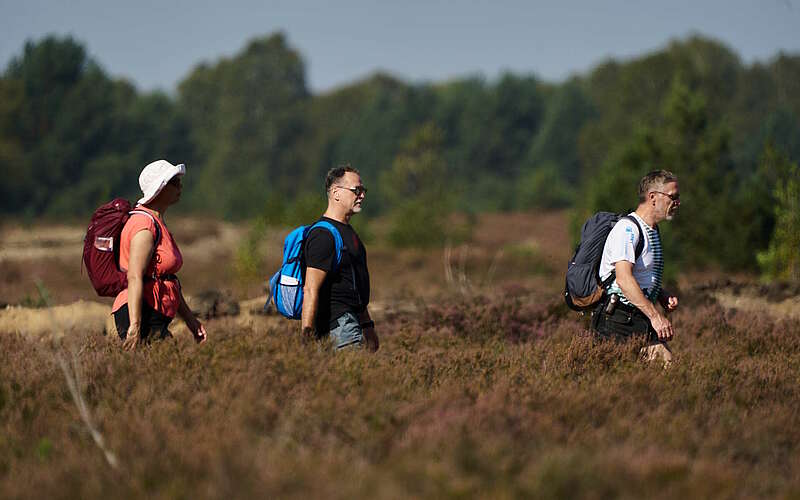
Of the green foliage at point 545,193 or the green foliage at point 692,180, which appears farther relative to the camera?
the green foliage at point 545,193

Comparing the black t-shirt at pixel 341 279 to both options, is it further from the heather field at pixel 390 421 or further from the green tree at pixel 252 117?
the green tree at pixel 252 117

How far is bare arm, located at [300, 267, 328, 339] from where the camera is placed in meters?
5.76

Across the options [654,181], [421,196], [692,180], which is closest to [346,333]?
[654,181]

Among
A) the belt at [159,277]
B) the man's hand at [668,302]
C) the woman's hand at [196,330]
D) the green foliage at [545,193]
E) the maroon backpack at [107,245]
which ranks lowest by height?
the woman's hand at [196,330]

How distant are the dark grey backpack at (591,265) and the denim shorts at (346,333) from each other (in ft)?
5.40

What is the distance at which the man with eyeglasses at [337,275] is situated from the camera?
5.78 meters

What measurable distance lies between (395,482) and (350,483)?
0.60ft

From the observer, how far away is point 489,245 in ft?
124

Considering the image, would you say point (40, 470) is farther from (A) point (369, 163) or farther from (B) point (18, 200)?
(A) point (369, 163)

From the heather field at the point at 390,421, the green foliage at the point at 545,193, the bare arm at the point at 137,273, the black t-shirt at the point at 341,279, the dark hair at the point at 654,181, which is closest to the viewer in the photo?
the heather field at the point at 390,421

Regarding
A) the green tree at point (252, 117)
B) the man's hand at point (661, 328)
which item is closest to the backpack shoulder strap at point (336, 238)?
the man's hand at point (661, 328)

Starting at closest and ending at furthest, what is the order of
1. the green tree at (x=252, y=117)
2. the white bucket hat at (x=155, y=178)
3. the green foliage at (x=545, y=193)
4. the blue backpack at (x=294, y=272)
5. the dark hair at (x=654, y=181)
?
the white bucket hat at (x=155, y=178) < the blue backpack at (x=294, y=272) < the dark hair at (x=654, y=181) < the green foliage at (x=545, y=193) < the green tree at (x=252, y=117)

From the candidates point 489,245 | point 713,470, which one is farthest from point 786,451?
point 489,245

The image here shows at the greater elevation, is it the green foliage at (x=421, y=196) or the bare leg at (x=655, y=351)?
the green foliage at (x=421, y=196)
